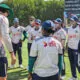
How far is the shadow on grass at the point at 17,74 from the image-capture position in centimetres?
1149

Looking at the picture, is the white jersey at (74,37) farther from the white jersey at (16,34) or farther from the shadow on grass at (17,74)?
the white jersey at (16,34)

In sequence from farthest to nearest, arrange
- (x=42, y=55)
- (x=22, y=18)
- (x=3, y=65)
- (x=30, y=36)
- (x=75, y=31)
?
(x=22, y=18) < (x=30, y=36) < (x=75, y=31) < (x=3, y=65) < (x=42, y=55)

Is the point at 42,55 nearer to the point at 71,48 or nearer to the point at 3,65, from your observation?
the point at 3,65

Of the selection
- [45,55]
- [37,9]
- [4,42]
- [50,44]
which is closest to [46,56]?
[45,55]

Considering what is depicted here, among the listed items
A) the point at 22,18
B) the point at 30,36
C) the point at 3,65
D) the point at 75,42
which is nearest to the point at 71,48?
the point at 75,42

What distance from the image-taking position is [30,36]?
13.1 meters

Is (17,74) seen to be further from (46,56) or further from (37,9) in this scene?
(37,9)

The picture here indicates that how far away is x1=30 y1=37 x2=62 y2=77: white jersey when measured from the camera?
6.35 meters

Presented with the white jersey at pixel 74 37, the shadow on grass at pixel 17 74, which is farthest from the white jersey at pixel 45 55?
the shadow on grass at pixel 17 74

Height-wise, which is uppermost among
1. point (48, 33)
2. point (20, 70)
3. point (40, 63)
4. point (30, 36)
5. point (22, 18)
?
point (48, 33)

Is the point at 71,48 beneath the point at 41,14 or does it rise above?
above

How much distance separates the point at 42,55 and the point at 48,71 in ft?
1.06

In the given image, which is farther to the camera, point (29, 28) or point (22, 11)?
point (22, 11)

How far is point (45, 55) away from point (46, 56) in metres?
0.03
